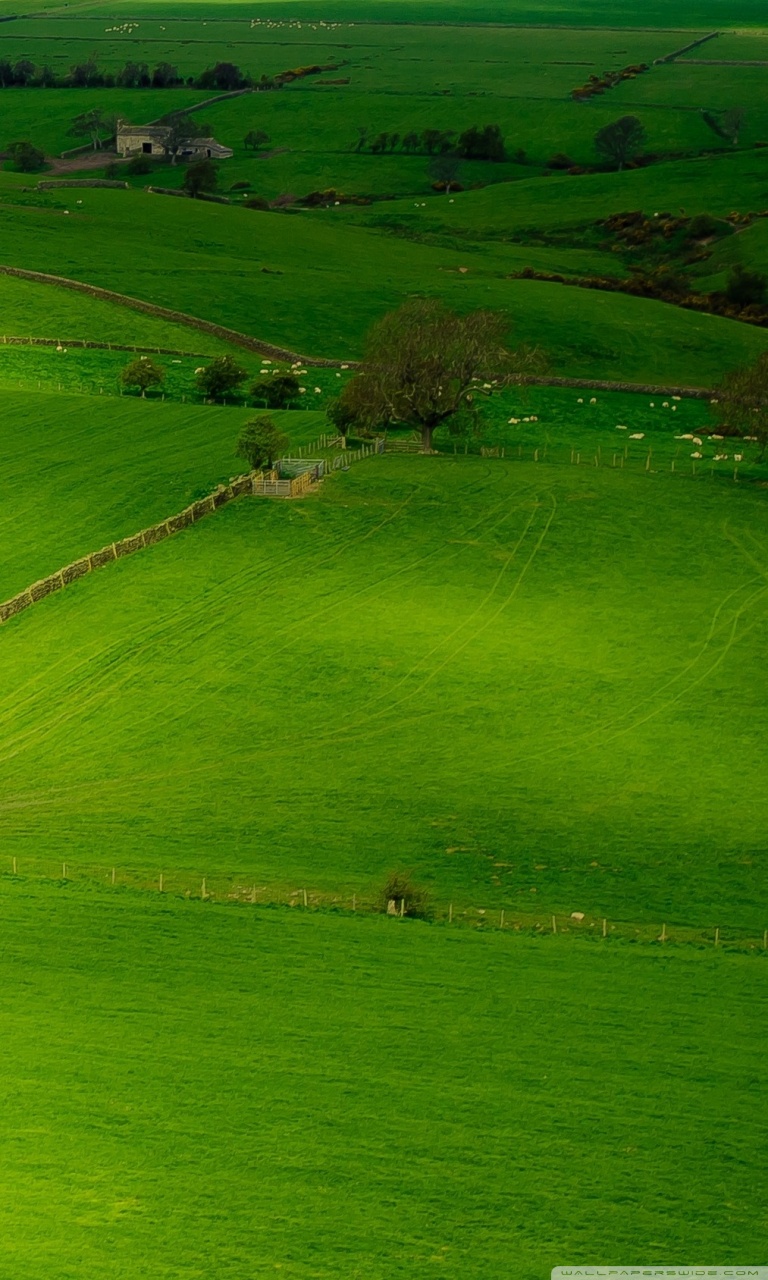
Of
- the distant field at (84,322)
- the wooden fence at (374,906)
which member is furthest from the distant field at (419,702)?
the distant field at (84,322)

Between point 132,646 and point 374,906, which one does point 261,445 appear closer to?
point 132,646

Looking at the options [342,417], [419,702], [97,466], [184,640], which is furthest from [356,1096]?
[342,417]

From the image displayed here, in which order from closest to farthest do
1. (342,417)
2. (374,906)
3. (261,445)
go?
1. (374,906)
2. (261,445)
3. (342,417)

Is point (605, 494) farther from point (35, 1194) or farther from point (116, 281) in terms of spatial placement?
point (35, 1194)

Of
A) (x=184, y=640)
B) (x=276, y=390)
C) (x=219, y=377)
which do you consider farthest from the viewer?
(x=276, y=390)

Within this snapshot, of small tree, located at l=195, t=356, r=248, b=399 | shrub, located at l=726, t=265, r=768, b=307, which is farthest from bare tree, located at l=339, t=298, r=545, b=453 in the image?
shrub, located at l=726, t=265, r=768, b=307

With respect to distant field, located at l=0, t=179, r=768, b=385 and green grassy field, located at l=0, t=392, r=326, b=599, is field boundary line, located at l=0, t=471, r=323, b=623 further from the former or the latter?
distant field, located at l=0, t=179, r=768, b=385

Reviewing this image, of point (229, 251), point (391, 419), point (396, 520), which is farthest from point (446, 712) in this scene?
point (229, 251)
